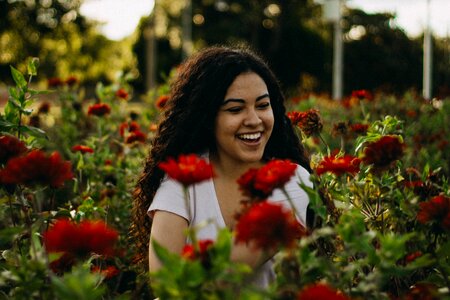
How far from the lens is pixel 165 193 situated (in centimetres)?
262

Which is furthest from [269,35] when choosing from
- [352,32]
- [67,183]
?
[67,183]

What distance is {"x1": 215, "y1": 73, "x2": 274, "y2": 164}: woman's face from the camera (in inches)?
103

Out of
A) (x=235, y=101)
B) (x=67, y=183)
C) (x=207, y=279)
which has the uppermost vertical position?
(x=235, y=101)

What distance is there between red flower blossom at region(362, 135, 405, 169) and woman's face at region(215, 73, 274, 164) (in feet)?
2.96

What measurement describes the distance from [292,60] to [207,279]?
35447 millimetres

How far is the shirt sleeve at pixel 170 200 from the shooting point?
254 centimetres

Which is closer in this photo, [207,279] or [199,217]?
[207,279]

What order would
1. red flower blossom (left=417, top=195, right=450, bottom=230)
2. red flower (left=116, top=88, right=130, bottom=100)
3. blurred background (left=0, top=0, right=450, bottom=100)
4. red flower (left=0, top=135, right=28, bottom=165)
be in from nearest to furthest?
red flower blossom (left=417, top=195, right=450, bottom=230) < red flower (left=0, top=135, right=28, bottom=165) < red flower (left=116, top=88, right=130, bottom=100) < blurred background (left=0, top=0, right=450, bottom=100)

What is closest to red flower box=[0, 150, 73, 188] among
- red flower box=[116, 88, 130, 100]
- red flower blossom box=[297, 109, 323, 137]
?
red flower blossom box=[297, 109, 323, 137]

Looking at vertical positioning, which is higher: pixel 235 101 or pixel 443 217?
pixel 235 101

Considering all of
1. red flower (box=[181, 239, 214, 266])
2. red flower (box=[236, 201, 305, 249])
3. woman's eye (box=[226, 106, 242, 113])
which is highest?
woman's eye (box=[226, 106, 242, 113])

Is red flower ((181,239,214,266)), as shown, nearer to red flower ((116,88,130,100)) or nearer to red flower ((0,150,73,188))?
red flower ((0,150,73,188))

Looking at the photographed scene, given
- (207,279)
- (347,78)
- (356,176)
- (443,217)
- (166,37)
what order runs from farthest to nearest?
(166,37), (347,78), (356,176), (443,217), (207,279)

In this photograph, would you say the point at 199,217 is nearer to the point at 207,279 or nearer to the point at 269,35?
the point at 207,279
